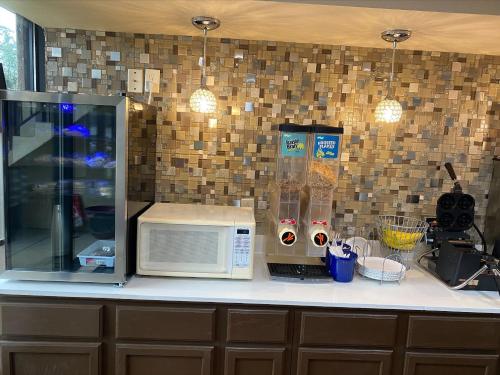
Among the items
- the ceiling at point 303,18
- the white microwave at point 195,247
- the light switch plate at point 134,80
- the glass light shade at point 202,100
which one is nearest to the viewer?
the ceiling at point 303,18

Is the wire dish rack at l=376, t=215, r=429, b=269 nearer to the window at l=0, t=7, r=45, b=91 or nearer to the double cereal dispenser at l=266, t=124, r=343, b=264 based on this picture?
the double cereal dispenser at l=266, t=124, r=343, b=264

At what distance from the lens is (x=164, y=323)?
4.77 ft

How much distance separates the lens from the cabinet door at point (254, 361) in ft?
4.83

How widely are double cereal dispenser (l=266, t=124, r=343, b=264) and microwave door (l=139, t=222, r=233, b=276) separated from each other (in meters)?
0.28

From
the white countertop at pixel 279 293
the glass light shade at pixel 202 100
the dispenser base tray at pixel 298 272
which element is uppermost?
the glass light shade at pixel 202 100

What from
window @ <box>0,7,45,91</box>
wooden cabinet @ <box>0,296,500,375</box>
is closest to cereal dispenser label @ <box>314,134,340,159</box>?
wooden cabinet @ <box>0,296,500,375</box>

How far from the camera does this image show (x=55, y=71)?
77.4 inches

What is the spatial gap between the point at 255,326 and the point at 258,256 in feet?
1.70

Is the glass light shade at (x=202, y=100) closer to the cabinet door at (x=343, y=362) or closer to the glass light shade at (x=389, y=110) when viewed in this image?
the glass light shade at (x=389, y=110)

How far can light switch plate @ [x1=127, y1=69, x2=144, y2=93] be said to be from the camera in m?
1.97

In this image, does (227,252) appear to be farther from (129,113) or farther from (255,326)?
(129,113)

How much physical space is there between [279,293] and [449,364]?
29.8 inches

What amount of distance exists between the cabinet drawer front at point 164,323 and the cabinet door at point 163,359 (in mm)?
41

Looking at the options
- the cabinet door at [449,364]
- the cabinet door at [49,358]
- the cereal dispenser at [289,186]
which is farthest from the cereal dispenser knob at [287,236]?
the cabinet door at [49,358]
